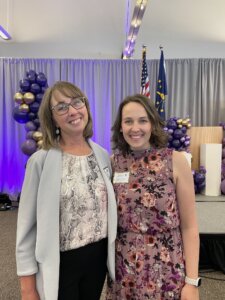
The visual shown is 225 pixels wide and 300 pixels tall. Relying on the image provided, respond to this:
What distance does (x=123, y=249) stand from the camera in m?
1.22

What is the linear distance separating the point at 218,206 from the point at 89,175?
3.12 m

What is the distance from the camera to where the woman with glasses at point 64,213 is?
1.06 metres

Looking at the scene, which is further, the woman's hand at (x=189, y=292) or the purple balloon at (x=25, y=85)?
the purple balloon at (x=25, y=85)

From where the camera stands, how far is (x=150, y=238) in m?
1.18

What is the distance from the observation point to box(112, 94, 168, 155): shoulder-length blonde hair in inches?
49.4

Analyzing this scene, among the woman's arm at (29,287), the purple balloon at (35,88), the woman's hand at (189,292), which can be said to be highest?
the purple balloon at (35,88)

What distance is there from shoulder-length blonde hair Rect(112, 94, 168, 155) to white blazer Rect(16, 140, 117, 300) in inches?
15.1

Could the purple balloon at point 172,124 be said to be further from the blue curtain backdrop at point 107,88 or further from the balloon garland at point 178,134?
the blue curtain backdrop at point 107,88

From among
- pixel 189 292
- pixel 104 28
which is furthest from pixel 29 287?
pixel 104 28

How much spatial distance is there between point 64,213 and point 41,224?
99 mm

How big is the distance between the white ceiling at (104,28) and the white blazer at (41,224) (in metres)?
4.45

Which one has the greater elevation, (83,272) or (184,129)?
(184,129)

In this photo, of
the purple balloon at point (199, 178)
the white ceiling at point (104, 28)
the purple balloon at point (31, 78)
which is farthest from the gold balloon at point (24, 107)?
the purple balloon at point (199, 178)

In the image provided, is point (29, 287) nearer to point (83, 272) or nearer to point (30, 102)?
point (83, 272)
